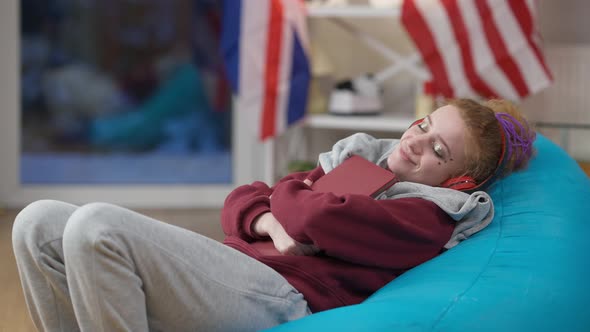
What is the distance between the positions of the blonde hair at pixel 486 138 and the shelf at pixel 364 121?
1603mm

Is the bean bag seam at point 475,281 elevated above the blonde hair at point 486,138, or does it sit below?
below

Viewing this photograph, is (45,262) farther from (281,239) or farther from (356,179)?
(356,179)

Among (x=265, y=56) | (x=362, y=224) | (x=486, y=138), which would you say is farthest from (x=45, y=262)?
(x=265, y=56)

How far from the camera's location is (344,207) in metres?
1.33

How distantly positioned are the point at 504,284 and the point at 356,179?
34cm

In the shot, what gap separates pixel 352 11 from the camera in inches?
131

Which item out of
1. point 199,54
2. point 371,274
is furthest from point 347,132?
point 371,274

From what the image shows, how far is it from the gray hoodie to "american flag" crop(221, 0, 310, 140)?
1697 mm

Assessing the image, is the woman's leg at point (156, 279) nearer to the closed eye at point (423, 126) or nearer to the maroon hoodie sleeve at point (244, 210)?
the maroon hoodie sleeve at point (244, 210)

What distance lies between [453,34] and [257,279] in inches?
82.1

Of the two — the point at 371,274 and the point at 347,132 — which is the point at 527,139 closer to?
the point at 371,274

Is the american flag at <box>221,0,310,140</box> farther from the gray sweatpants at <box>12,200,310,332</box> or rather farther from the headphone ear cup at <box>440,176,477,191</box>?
the gray sweatpants at <box>12,200,310,332</box>

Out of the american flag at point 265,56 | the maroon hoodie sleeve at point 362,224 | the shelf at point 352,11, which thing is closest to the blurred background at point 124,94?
the american flag at point 265,56

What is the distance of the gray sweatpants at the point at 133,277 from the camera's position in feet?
3.89
